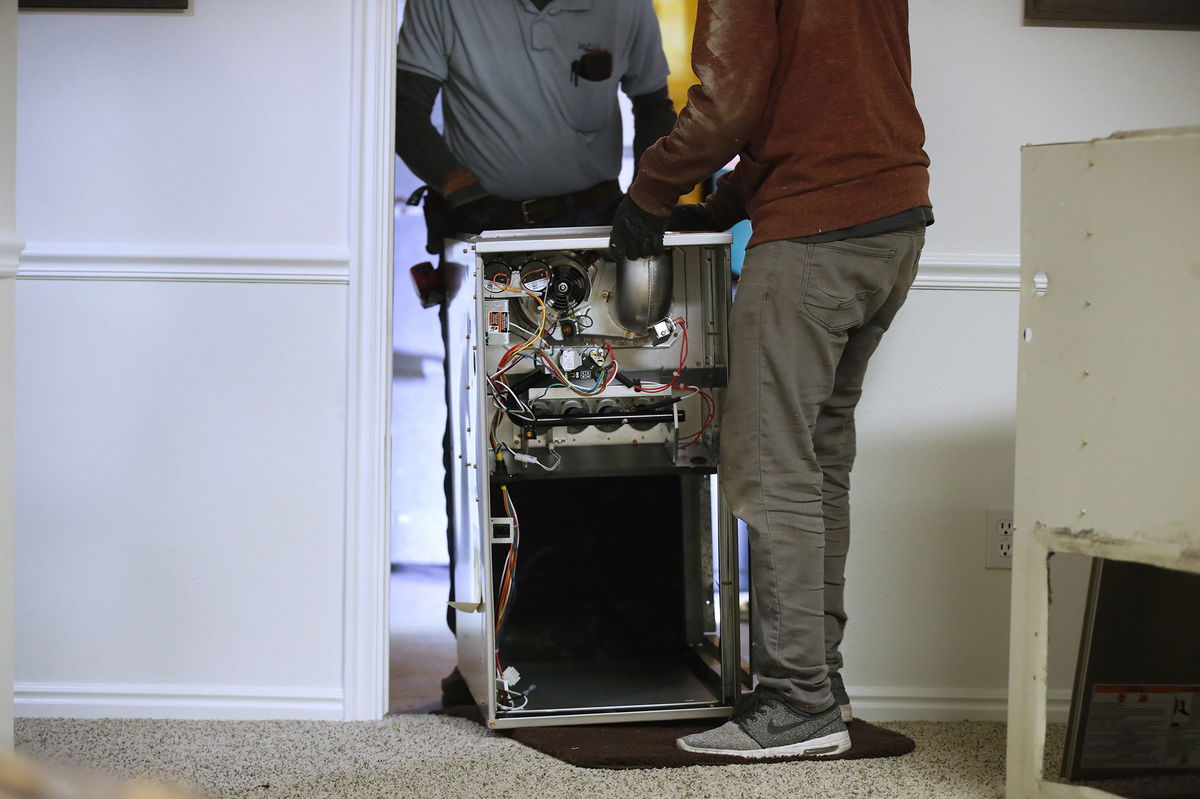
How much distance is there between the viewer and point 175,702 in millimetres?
1786

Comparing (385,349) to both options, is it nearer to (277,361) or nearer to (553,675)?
(277,361)

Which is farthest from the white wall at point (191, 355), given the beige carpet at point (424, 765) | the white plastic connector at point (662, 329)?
the white plastic connector at point (662, 329)

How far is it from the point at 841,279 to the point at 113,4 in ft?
4.82

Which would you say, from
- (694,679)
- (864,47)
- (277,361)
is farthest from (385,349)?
(864,47)

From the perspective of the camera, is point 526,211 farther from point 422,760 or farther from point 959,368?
point 422,760

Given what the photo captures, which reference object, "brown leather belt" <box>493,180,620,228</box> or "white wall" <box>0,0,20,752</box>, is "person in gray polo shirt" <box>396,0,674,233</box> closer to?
"brown leather belt" <box>493,180,620,228</box>

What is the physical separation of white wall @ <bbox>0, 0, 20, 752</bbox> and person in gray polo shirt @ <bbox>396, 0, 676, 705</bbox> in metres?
0.73

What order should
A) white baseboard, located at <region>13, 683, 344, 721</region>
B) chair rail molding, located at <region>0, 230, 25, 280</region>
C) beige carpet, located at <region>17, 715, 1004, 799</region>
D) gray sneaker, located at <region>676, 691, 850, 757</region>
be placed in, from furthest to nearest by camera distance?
1. white baseboard, located at <region>13, 683, 344, 721</region>
2. gray sneaker, located at <region>676, 691, 850, 757</region>
3. beige carpet, located at <region>17, 715, 1004, 799</region>
4. chair rail molding, located at <region>0, 230, 25, 280</region>

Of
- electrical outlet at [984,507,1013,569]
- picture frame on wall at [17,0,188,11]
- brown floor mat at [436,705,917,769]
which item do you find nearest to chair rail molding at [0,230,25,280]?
picture frame on wall at [17,0,188,11]

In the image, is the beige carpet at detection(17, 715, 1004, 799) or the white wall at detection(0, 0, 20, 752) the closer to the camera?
the white wall at detection(0, 0, 20, 752)

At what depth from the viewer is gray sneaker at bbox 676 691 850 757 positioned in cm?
146

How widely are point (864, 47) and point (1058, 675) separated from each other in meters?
1.24

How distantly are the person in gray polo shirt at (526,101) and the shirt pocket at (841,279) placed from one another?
57 centimetres

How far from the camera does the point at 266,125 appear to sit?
5.94 feet
